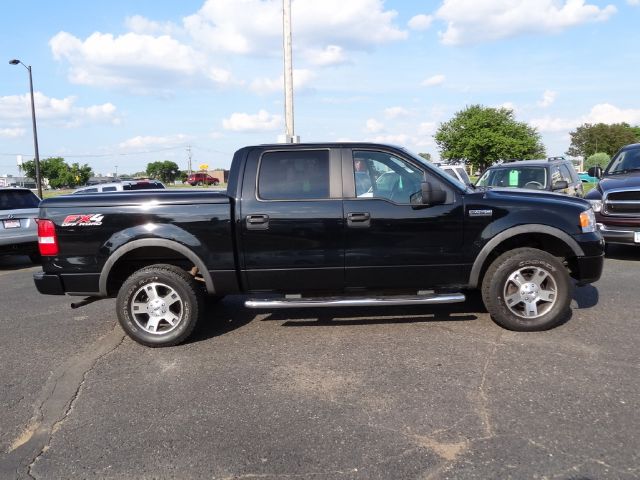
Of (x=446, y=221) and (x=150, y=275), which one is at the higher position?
(x=446, y=221)

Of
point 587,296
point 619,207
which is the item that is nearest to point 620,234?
point 619,207

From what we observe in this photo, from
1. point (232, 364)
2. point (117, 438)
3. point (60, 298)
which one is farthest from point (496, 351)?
point (60, 298)

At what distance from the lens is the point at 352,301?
15.4 ft

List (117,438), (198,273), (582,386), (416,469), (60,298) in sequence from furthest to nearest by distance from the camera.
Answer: (60,298), (198,273), (582,386), (117,438), (416,469)

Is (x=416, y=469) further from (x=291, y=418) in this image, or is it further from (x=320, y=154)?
(x=320, y=154)

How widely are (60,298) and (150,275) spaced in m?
3.11

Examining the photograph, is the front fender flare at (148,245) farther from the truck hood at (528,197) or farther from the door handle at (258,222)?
the truck hood at (528,197)

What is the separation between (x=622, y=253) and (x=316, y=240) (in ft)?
24.5

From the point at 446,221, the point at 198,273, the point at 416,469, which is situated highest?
the point at 446,221

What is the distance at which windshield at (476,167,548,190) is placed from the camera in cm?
1042

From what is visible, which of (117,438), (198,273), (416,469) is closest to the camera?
(416,469)

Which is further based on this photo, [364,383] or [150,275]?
[150,275]

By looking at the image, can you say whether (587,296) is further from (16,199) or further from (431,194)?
(16,199)

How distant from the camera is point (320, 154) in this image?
194 inches
